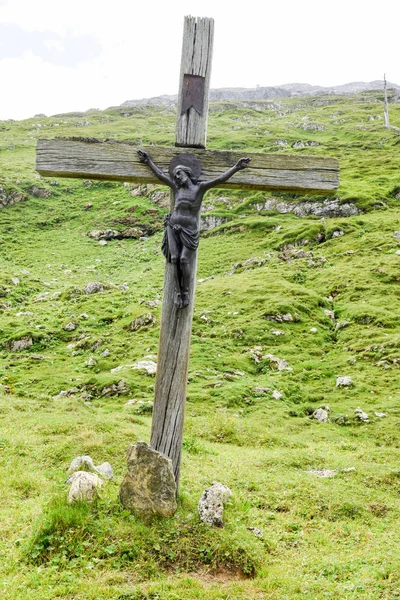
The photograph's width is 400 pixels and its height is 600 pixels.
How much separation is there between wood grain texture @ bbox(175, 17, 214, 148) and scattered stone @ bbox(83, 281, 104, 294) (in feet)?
72.3

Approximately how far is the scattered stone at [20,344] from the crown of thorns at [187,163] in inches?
638

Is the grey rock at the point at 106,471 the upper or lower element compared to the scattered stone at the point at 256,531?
lower

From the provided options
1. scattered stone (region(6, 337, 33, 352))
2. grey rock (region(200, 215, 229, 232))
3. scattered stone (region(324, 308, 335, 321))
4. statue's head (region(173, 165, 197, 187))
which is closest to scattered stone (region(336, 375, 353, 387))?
scattered stone (region(324, 308, 335, 321))

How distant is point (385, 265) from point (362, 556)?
2365cm

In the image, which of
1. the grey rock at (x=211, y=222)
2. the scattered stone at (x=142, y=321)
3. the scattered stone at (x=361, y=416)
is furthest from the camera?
the grey rock at (x=211, y=222)

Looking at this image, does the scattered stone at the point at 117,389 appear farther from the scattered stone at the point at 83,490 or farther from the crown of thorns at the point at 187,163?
the crown of thorns at the point at 187,163

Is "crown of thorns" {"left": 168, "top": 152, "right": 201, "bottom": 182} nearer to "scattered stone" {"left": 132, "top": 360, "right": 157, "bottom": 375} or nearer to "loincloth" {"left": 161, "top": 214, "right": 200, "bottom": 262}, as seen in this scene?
"loincloth" {"left": 161, "top": 214, "right": 200, "bottom": 262}

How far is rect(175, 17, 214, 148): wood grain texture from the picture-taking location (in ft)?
20.2

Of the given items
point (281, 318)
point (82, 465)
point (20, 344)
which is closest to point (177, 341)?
point (82, 465)

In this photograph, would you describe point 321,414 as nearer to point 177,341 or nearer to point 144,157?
point 177,341

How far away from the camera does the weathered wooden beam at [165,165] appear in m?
6.12

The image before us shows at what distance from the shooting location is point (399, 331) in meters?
20.1

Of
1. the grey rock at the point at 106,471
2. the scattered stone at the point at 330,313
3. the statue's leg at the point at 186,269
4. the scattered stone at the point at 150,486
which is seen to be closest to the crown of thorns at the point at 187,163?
the statue's leg at the point at 186,269

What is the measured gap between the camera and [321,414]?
15.0 m
